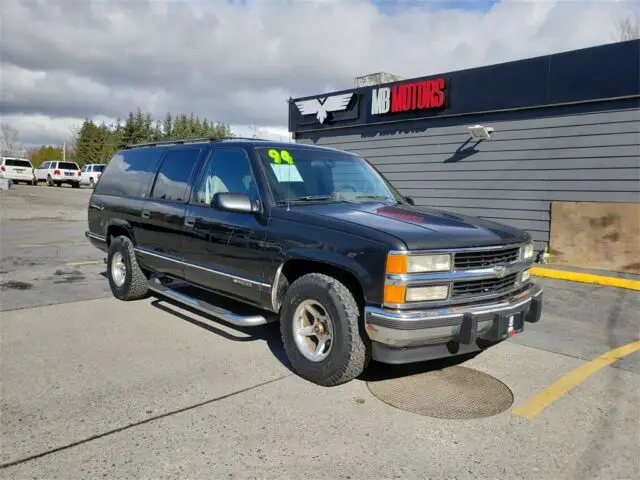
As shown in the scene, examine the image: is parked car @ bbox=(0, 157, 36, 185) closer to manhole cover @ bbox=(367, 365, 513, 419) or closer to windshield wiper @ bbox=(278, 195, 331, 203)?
windshield wiper @ bbox=(278, 195, 331, 203)

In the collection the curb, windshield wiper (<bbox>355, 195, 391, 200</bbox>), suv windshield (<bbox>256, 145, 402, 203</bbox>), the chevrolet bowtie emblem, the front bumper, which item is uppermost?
suv windshield (<bbox>256, 145, 402, 203</bbox>)

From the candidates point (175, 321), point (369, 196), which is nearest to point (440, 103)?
point (369, 196)

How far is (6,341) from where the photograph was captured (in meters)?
4.57

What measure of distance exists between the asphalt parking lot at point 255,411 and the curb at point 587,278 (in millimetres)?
2820

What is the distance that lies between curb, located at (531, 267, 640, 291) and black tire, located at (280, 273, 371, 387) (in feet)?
20.5

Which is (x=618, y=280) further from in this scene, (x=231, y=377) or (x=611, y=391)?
(x=231, y=377)

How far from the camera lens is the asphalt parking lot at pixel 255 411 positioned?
9.04 feet

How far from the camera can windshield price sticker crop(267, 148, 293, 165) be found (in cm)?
454

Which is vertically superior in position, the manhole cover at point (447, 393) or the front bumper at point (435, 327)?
the front bumper at point (435, 327)

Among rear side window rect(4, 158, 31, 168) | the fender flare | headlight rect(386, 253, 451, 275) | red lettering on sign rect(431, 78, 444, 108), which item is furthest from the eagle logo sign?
rear side window rect(4, 158, 31, 168)

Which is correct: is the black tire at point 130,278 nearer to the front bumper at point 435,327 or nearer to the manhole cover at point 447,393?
the manhole cover at point 447,393

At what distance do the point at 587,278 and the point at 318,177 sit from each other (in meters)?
5.97

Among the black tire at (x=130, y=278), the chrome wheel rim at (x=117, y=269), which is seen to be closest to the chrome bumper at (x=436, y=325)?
the black tire at (x=130, y=278)

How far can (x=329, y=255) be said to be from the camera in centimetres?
363
